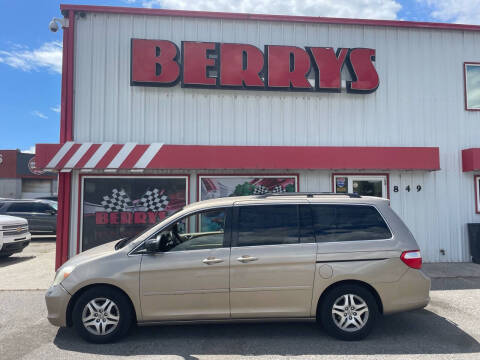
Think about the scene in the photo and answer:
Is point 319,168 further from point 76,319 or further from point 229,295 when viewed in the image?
point 76,319

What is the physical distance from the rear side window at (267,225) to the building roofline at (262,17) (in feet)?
20.8

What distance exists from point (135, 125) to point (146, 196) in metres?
1.80

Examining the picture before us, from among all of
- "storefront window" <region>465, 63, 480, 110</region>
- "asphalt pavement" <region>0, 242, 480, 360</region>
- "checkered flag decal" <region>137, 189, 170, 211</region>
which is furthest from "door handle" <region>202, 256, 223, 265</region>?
"storefront window" <region>465, 63, 480, 110</region>

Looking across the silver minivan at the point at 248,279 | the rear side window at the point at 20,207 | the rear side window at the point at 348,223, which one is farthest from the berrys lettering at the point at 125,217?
the rear side window at the point at 20,207

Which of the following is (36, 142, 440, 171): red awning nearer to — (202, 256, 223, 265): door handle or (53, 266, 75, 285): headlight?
(53, 266, 75, 285): headlight

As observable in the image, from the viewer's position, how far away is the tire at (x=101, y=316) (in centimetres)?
427

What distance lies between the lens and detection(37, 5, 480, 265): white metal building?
834 centimetres

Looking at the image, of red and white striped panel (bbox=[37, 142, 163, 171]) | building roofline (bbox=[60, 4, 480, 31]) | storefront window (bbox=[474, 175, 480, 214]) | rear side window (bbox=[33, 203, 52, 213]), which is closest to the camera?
red and white striped panel (bbox=[37, 142, 163, 171])

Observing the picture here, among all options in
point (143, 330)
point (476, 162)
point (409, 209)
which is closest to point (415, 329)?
point (143, 330)

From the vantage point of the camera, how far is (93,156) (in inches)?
313

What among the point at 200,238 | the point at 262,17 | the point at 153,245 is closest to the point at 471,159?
the point at 262,17

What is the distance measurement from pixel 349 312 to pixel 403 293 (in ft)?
2.41

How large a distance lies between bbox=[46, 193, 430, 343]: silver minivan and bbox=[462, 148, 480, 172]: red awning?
5752mm

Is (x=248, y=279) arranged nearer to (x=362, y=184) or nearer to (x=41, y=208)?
(x=362, y=184)
